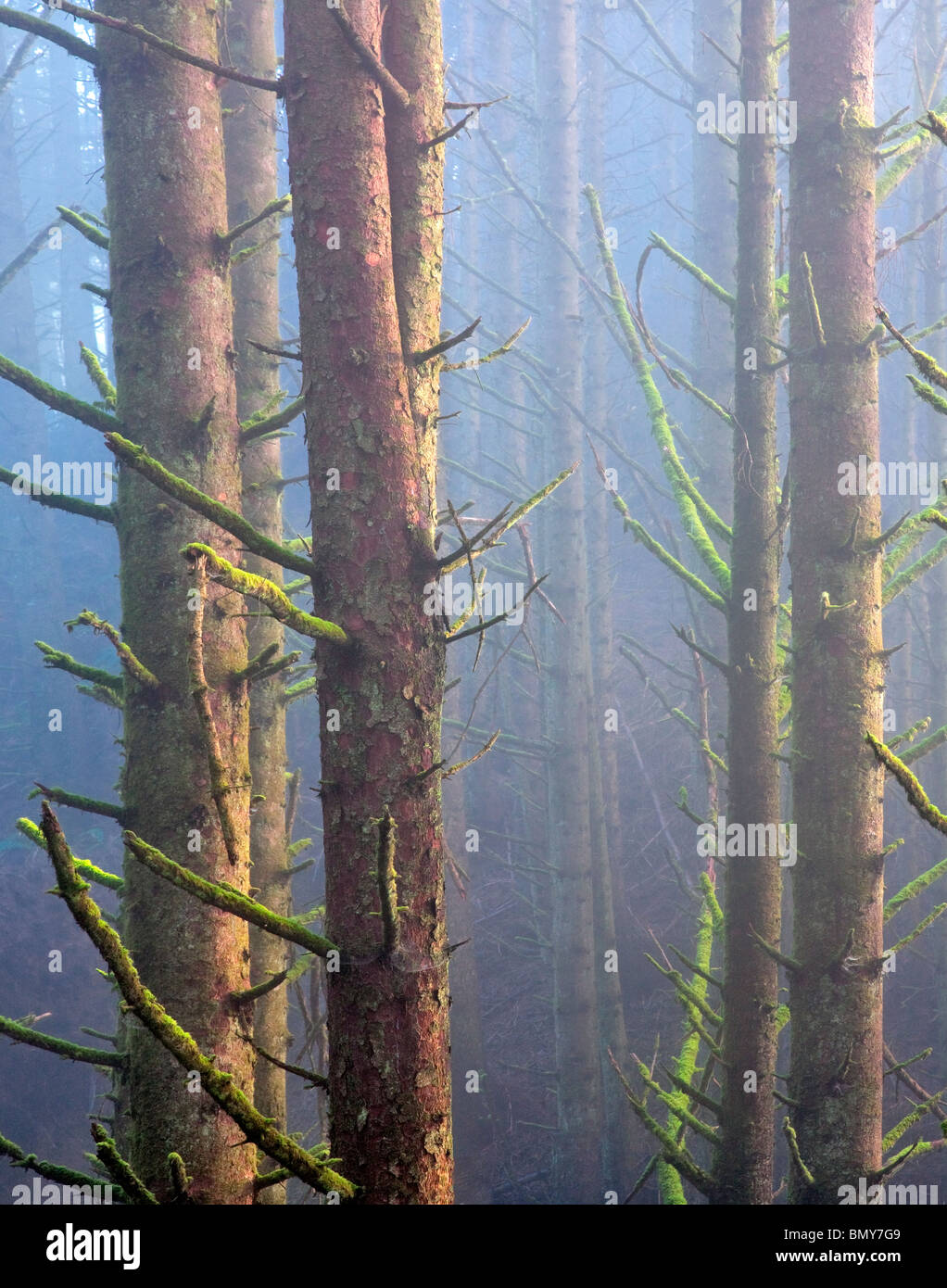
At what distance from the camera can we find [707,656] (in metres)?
3.89

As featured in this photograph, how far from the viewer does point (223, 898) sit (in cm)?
190

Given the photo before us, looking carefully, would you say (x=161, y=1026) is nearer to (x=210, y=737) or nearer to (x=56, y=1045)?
(x=210, y=737)

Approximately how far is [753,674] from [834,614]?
1.70 ft

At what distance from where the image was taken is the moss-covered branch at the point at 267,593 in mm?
1769

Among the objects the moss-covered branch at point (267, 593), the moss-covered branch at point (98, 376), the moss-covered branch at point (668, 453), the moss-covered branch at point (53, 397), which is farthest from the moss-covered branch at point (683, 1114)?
the moss-covered branch at point (98, 376)

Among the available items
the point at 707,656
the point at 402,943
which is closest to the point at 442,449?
the point at 707,656

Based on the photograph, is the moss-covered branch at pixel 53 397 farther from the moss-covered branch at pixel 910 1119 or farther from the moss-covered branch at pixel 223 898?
the moss-covered branch at pixel 910 1119

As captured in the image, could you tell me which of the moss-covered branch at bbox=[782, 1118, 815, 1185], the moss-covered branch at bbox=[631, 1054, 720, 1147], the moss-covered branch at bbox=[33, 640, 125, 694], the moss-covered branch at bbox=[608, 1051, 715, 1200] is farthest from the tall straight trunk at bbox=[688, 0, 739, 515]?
the moss-covered branch at bbox=[33, 640, 125, 694]

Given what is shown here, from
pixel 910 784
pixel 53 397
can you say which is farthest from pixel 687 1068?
pixel 53 397

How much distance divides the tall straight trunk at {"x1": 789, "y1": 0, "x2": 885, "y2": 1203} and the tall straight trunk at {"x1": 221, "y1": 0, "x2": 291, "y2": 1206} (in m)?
2.35

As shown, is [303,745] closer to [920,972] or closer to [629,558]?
[629,558]

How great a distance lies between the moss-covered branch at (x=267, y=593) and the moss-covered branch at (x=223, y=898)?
0.51 meters

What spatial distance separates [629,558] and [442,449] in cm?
859

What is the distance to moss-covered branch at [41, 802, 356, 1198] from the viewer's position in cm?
Answer: 128
